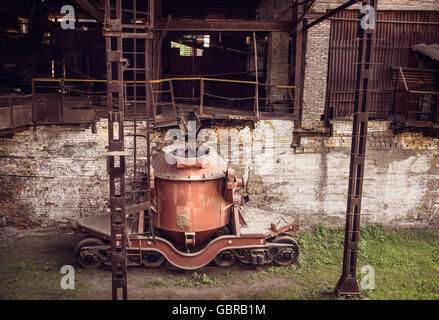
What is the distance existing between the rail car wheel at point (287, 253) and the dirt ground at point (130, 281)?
55 cm

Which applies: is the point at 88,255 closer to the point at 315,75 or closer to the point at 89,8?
the point at 89,8

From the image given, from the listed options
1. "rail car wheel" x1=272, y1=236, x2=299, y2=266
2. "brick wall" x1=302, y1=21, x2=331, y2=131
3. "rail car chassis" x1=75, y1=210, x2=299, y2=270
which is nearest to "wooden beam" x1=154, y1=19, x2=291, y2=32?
"brick wall" x1=302, y1=21, x2=331, y2=131

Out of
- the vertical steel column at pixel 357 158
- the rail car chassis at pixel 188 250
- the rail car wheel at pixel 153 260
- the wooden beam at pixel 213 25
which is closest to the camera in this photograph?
the vertical steel column at pixel 357 158

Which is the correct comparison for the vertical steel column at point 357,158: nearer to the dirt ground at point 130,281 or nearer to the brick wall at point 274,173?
the dirt ground at point 130,281

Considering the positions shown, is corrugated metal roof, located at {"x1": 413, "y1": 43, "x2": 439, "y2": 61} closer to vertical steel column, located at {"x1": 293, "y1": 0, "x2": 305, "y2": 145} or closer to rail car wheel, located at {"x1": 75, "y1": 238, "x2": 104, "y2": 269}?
vertical steel column, located at {"x1": 293, "y1": 0, "x2": 305, "y2": 145}

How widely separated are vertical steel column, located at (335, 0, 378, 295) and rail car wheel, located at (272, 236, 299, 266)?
5.38ft

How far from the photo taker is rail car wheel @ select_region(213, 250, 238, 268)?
10.0 m

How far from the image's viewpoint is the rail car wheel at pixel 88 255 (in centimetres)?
964

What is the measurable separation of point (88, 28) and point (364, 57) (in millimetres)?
11811

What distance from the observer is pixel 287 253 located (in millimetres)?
10102

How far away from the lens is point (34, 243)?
1115cm

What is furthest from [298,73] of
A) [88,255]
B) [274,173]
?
[88,255]

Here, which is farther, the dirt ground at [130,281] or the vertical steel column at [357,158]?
the dirt ground at [130,281]

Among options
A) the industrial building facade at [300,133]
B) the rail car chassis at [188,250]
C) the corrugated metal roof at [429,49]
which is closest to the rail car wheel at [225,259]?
the rail car chassis at [188,250]
